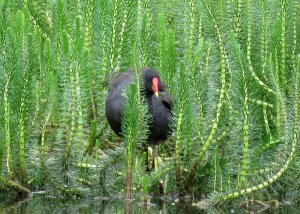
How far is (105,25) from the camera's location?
950 cm

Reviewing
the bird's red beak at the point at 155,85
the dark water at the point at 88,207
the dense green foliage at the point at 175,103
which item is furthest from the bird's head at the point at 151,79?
the dark water at the point at 88,207

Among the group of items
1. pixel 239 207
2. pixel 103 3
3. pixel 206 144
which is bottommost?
pixel 239 207

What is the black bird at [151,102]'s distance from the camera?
9281mm

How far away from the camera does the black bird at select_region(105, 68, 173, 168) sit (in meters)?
A: 9.28

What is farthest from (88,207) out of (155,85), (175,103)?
(155,85)

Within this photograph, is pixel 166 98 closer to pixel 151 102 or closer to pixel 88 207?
pixel 151 102

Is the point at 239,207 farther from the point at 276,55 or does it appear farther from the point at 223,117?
the point at 276,55

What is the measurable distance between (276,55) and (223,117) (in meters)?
0.89

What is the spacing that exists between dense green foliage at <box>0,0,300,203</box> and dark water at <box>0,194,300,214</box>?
127mm

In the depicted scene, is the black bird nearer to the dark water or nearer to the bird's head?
the bird's head

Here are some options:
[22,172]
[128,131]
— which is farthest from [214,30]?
[22,172]

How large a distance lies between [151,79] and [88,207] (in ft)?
4.77

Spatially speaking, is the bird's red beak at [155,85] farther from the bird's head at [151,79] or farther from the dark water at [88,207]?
the dark water at [88,207]

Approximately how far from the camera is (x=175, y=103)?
27.3 ft
